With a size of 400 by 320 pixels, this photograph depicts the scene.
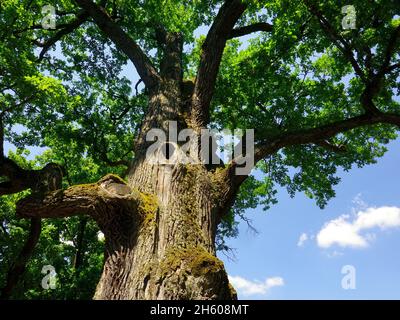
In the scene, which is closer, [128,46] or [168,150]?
[168,150]

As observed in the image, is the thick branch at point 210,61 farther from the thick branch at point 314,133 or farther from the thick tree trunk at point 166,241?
the thick tree trunk at point 166,241

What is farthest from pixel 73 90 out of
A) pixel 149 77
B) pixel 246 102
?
pixel 246 102

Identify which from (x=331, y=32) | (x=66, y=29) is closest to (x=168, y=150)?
(x=331, y=32)

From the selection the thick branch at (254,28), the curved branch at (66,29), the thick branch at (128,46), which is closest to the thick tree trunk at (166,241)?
the thick branch at (128,46)

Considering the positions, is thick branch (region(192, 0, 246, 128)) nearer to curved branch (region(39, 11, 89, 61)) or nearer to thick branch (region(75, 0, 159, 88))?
thick branch (region(75, 0, 159, 88))

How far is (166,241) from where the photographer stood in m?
4.77

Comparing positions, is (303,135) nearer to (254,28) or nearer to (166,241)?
(166,241)

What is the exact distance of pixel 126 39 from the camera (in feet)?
28.5

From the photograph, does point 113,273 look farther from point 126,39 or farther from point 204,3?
point 204,3

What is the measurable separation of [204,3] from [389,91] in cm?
607

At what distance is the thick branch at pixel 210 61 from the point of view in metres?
7.53

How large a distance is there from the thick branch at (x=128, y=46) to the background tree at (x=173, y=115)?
31mm

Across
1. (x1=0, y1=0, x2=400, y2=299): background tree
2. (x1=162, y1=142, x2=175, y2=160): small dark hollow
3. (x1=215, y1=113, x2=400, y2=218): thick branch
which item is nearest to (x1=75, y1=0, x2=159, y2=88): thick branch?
(x1=0, y1=0, x2=400, y2=299): background tree

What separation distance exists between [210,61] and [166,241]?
15.3 feet
